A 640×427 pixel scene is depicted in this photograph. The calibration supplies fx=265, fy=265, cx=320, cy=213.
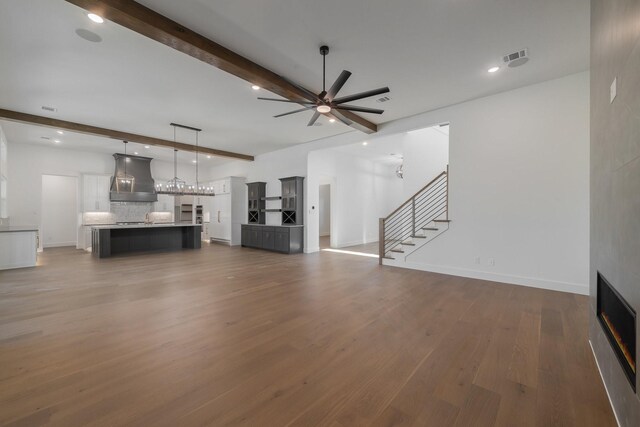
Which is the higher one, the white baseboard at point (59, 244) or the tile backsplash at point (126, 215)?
the tile backsplash at point (126, 215)

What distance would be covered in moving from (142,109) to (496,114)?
22.5 ft

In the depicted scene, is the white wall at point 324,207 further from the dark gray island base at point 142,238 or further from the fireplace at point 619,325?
the fireplace at point 619,325

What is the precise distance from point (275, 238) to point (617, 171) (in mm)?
7642

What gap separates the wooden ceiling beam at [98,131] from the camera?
18.3ft

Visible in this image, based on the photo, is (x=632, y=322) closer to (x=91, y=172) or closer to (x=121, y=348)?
(x=121, y=348)

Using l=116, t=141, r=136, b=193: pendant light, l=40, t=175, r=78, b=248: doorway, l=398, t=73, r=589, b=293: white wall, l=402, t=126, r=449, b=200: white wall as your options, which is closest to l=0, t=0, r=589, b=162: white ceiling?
l=398, t=73, r=589, b=293: white wall

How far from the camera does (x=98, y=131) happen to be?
6.63 metres

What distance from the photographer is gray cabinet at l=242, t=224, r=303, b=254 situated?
8086 mm

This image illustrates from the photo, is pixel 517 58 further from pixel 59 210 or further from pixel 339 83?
pixel 59 210

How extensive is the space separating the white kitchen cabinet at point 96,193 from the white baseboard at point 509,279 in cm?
1031

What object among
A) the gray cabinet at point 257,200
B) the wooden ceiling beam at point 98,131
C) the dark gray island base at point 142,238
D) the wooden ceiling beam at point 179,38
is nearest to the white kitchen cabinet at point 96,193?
the dark gray island base at point 142,238

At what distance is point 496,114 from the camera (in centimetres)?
479

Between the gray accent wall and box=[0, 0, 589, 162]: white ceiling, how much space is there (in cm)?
110

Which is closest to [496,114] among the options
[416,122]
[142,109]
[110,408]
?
[416,122]
